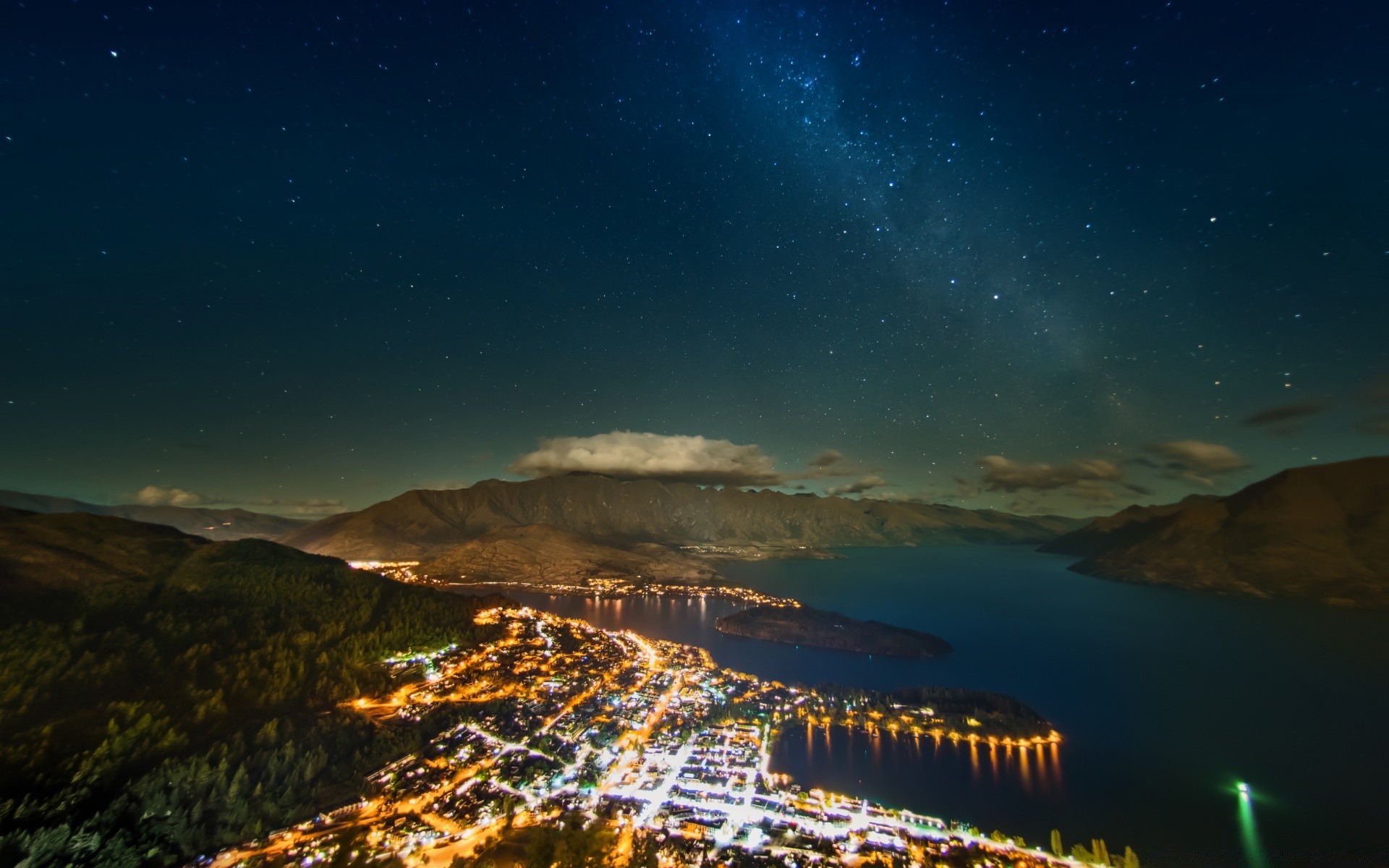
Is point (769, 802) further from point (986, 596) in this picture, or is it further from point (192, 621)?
point (986, 596)

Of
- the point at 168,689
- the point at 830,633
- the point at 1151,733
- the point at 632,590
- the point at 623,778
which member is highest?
the point at 168,689

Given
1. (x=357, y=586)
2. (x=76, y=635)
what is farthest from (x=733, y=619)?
(x=76, y=635)

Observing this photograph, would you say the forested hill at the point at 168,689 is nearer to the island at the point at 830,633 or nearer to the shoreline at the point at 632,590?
the island at the point at 830,633

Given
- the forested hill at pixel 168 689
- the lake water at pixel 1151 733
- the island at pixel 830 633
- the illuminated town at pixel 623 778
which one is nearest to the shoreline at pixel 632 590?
the lake water at pixel 1151 733

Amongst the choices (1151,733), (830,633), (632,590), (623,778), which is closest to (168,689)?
(623,778)

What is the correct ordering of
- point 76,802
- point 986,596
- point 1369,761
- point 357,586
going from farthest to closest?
point 986,596
point 357,586
point 1369,761
point 76,802

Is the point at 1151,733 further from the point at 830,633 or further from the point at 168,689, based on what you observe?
the point at 168,689
